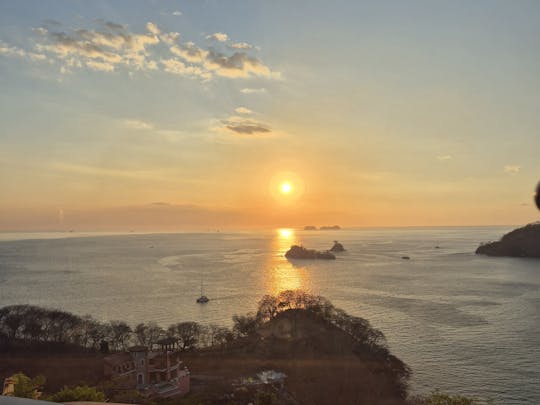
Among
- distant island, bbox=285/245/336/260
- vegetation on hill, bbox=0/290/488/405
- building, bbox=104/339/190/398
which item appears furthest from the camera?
distant island, bbox=285/245/336/260

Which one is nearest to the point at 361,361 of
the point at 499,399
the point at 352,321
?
the point at 352,321

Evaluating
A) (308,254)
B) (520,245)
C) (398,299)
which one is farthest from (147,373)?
(520,245)

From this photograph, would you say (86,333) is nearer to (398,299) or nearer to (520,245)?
(398,299)

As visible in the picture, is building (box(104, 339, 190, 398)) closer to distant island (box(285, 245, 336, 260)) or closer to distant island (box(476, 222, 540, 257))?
distant island (box(285, 245, 336, 260))

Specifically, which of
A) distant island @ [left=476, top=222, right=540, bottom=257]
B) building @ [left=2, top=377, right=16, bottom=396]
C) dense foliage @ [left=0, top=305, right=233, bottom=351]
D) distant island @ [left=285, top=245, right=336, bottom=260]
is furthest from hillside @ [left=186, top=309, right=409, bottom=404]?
distant island @ [left=476, top=222, right=540, bottom=257]

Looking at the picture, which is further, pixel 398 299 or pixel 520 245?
pixel 520 245

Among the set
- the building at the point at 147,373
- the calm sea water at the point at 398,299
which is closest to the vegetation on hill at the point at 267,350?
the building at the point at 147,373

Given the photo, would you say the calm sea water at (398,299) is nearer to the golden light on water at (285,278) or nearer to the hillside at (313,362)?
the golden light on water at (285,278)
